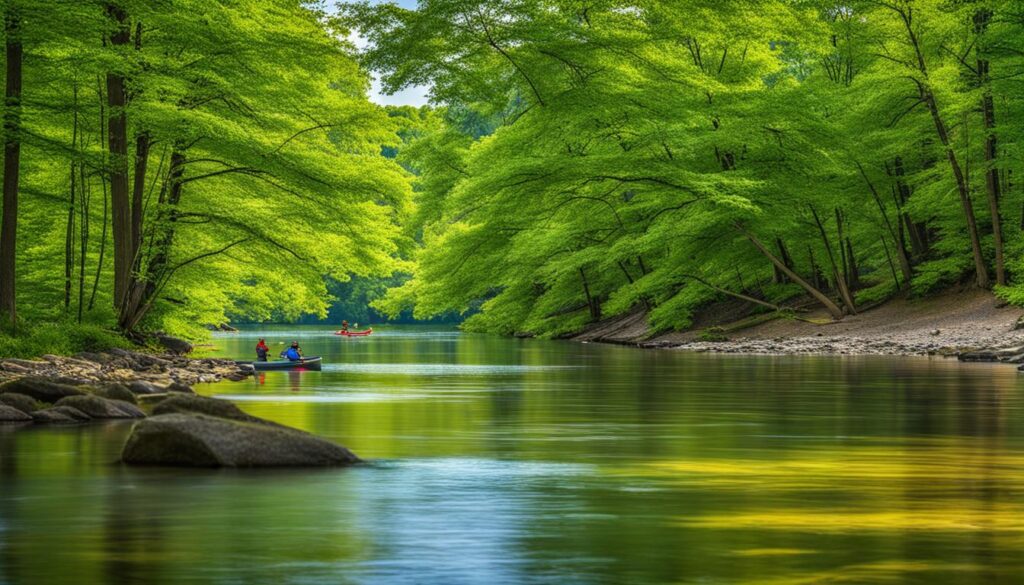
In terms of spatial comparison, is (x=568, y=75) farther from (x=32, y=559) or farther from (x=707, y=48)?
(x=32, y=559)

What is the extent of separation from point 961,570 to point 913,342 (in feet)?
132

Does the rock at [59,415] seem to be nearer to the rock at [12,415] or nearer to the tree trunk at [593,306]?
the rock at [12,415]

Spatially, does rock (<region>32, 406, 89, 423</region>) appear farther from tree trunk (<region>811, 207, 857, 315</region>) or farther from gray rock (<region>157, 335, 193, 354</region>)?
tree trunk (<region>811, 207, 857, 315</region>)

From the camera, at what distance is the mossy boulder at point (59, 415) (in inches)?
824

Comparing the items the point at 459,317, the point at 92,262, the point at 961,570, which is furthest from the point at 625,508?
the point at 459,317

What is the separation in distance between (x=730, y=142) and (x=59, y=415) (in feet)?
126

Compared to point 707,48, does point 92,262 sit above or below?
below

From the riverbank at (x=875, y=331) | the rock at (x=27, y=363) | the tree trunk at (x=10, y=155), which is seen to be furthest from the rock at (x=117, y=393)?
the riverbank at (x=875, y=331)

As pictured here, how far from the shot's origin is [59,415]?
21000 millimetres

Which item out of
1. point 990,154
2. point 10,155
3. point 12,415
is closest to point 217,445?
point 12,415

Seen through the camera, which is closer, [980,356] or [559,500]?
[559,500]

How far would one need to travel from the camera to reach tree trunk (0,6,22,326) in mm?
28583

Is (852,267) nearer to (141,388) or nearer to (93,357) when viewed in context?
(93,357)

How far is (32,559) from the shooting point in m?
9.94
